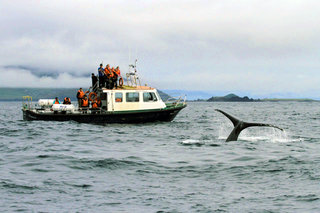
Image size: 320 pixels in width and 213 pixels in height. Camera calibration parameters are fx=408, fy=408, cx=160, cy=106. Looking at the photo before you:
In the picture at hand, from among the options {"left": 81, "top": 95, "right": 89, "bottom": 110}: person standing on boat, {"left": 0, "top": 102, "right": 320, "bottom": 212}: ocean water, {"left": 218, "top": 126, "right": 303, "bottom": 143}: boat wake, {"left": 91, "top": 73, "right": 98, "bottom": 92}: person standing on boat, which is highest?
{"left": 91, "top": 73, "right": 98, "bottom": 92}: person standing on boat

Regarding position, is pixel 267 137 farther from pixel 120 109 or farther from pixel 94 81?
pixel 94 81

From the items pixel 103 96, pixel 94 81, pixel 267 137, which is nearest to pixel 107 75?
pixel 103 96

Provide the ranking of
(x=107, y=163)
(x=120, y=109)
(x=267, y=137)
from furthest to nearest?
(x=120, y=109) < (x=267, y=137) < (x=107, y=163)

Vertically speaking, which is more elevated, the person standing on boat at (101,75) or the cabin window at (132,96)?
the person standing on boat at (101,75)

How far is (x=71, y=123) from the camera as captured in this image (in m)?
29.5

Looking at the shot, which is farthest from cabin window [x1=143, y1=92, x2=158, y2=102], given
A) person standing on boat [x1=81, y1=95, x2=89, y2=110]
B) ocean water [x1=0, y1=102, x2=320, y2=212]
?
ocean water [x1=0, y1=102, x2=320, y2=212]

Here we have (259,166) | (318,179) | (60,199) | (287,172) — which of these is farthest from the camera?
(259,166)

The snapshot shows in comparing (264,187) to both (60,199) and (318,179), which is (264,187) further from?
(60,199)

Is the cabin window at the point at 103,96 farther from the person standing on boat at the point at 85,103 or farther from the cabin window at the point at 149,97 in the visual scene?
the cabin window at the point at 149,97

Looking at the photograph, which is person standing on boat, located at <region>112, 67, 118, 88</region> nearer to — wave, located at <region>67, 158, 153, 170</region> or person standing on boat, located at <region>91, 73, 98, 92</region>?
person standing on boat, located at <region>91, 73, 98, 92</region>

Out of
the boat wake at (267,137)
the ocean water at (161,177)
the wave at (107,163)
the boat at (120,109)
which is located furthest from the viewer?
the boat at (120,109)

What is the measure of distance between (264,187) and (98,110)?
2171 centimetres

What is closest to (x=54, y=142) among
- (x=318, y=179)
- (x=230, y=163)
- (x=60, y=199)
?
(x=230, y=163)

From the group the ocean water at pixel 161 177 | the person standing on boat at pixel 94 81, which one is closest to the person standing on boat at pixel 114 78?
the person standing on boat at pixel 94 81
